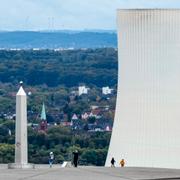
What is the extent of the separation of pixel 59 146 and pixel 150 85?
19110 millimetres

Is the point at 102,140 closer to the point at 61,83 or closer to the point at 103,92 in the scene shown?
the point at 103,92

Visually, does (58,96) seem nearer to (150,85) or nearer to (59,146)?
(59,146)

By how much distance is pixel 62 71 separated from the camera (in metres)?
109

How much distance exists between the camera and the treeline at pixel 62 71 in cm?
10356

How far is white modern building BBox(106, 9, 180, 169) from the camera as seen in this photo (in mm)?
24344

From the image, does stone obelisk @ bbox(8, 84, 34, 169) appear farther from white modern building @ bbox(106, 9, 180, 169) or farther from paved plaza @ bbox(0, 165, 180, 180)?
white modern building @ bbox(106, 9, 180, 169)

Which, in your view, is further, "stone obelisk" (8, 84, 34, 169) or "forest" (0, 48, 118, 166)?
"forest" (0, 48, 118, 166)

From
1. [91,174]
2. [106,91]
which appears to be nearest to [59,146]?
[91,174]

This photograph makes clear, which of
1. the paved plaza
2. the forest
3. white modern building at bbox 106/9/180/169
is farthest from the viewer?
the forest

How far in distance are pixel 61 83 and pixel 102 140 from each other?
59.9 metres

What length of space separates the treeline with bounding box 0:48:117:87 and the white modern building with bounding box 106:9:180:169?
7417cm

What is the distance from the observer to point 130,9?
24.6 m

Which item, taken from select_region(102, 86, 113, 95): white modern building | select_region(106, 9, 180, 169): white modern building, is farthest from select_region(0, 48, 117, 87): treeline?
select_region(106, 9, 180, 169): white modern building

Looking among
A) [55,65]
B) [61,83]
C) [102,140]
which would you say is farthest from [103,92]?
[102,140]
